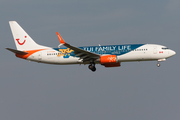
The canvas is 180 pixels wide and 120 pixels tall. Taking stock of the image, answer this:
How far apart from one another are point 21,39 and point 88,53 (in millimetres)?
14799

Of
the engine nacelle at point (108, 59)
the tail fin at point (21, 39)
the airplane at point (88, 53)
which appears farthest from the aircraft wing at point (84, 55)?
the tail fin at point (21, 39)

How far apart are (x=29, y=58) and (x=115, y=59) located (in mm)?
16071

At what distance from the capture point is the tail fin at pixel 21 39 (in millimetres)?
55031

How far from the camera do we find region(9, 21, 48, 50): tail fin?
55.0 metres

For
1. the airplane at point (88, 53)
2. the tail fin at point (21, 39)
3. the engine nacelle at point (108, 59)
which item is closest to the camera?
the engine nacelle at point (108, 59)

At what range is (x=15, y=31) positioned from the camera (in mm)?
56250

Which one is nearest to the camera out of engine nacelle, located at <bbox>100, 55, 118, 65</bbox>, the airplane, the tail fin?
engine nacelle, located at <bbox>100, 55, 118, 65</bbox>

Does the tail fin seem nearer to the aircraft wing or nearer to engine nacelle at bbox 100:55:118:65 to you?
the aircraft wing

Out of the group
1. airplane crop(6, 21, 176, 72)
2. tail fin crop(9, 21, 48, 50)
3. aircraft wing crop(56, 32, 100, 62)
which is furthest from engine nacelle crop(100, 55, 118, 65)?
tail fin crop(9, 21, 48, 50)

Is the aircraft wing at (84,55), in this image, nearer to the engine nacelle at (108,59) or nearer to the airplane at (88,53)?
the airplane at (88,53)

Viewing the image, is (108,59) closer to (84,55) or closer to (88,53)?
(88,53)

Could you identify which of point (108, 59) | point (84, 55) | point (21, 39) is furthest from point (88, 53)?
point (21, 39)

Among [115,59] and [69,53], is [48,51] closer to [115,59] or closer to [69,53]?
[69,53]

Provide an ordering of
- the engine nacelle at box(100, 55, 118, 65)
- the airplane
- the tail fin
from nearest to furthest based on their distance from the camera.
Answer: the engine nacelle at box(100, 55, 118, 65)
the airplane
the tail fin
